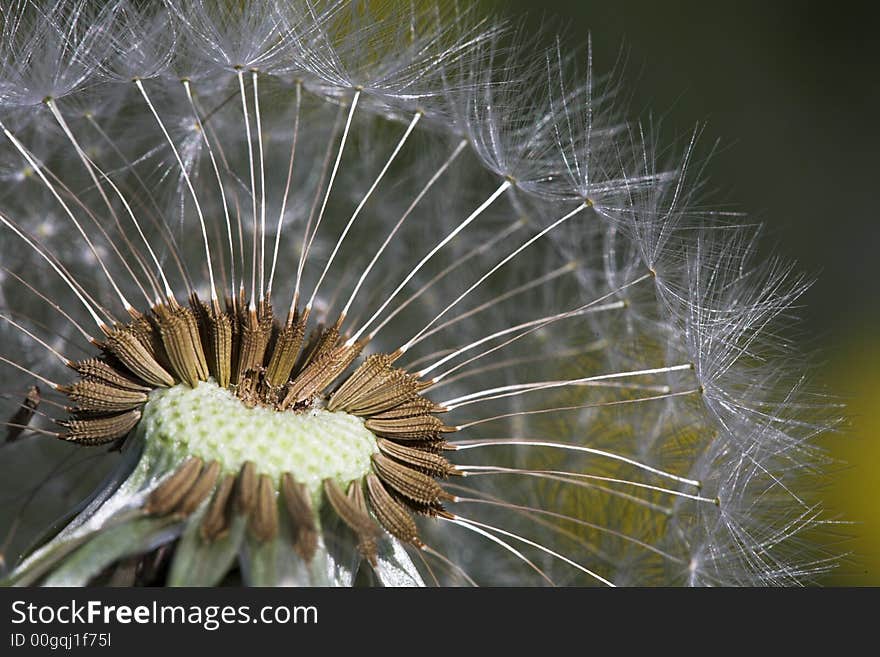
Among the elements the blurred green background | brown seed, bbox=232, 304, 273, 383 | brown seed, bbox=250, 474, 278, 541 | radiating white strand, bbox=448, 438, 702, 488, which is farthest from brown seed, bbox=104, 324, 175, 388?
the blurred green background

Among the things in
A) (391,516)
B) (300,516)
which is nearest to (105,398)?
(300,516)

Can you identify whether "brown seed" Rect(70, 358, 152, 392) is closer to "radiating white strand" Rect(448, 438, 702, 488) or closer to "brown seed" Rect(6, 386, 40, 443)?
"brown seed" Rect(6, 386, 40, 443)

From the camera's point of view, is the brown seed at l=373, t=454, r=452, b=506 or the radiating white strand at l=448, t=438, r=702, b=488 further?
the radiating white strand at l=448, t=438, r=702, b=488

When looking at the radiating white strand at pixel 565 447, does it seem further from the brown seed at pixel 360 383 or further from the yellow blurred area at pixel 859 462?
the yellow blurred area at pixel 859 462

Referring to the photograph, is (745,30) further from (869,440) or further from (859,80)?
(869,440)

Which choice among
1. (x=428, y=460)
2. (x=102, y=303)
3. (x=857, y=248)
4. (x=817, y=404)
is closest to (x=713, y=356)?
(x=817, y=404)

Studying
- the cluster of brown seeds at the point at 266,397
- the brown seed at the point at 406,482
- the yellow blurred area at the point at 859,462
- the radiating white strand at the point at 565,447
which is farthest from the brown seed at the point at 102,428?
the yellow blurred area at the point at 859,462
